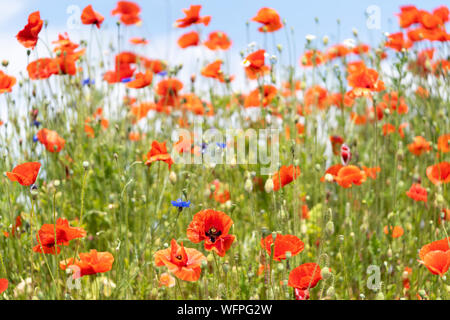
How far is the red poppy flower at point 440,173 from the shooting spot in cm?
195

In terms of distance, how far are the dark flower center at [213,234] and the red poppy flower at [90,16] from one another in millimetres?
1403

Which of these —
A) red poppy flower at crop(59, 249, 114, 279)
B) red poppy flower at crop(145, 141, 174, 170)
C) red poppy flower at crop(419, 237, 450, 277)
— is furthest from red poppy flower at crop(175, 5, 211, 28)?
red poppy flower at crop(419, 237, 450, 277)

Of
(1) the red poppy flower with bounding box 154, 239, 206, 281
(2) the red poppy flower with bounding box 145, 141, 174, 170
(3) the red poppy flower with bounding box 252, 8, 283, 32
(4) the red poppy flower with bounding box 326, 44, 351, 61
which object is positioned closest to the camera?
(1) the red poppy flower with bounding box 154, 239, 206, 281

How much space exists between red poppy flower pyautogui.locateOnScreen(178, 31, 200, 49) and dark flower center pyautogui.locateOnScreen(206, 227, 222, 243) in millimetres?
1669

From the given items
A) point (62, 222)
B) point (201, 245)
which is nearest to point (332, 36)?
point (201, 245)

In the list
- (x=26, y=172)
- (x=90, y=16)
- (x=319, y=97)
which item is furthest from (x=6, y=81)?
(x=319, y=97)

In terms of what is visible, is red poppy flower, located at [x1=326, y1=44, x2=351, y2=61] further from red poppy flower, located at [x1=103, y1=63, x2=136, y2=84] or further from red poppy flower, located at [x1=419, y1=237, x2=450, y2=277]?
red poppy flower, located at [x1=419, y1=237, x2=450, y2=277]

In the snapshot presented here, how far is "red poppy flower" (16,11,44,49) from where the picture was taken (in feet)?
5.56

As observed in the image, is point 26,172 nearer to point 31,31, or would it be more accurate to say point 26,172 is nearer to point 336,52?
point 31,31

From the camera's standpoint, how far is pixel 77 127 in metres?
2.53

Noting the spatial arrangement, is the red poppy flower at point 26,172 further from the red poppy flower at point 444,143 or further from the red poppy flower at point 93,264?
the red poppy flower at point 444,143

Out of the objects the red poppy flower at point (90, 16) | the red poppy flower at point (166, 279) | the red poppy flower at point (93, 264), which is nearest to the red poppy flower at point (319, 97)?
the red poppy flower at point (90, 16)

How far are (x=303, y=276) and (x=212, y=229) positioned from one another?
27 cm
